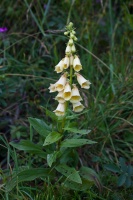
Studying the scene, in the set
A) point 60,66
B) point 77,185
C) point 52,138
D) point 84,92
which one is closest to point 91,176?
point 77,185

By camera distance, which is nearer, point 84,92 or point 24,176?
point 24,176

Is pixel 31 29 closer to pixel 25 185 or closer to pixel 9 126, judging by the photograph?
pixel 9 126

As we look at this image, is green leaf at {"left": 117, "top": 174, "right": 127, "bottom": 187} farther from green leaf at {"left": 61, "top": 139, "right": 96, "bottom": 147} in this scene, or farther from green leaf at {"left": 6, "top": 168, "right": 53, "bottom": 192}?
green leaf at {"left": 6, "top": 168, "right": 53, "bottom": 192}

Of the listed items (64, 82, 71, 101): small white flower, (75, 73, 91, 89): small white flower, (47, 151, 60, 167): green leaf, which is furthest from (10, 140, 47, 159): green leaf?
(75, 73, 91, 89): small white flower

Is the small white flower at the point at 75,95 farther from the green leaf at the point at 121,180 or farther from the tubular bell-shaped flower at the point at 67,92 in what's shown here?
the green leaf at the point at 121,180

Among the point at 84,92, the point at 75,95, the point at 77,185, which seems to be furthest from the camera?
the point at 84,92

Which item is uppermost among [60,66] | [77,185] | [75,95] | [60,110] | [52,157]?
[60,66]

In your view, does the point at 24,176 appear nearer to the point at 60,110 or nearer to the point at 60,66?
the point at 60,110
